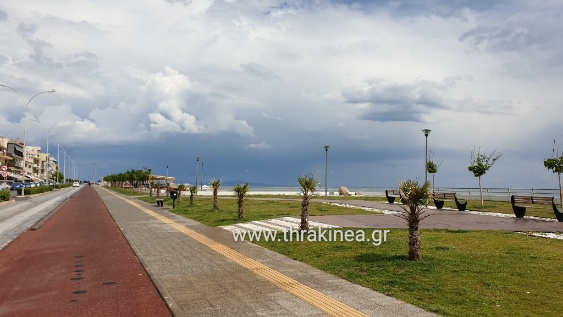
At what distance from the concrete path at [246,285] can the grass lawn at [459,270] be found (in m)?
0.56

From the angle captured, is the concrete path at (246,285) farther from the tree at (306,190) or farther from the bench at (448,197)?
the bench at (448,197)

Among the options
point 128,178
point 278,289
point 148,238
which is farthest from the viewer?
point 128,178

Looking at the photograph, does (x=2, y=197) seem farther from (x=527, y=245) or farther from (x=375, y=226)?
(x=527, y=245)

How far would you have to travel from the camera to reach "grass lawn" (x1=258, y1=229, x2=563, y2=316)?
7.88m

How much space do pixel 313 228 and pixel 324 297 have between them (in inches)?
387

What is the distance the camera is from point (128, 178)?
103 meters

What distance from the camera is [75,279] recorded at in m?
10.3

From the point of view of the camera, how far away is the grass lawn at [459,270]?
7879 mm

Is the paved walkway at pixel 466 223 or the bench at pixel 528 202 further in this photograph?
the bench at pixel 528 202

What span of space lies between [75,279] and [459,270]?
8.75m

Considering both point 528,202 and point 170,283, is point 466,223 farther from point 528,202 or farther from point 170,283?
point 170,283

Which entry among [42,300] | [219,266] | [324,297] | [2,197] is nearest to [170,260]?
[219,266]

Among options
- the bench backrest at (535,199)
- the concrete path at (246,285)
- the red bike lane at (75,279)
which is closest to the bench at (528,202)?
the bench backrest at (535,199)

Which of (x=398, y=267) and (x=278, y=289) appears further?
(x=398, y=267)
